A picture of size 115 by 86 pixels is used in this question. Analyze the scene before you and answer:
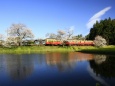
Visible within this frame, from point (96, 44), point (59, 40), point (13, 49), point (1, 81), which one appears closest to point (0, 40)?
point (13, 49)

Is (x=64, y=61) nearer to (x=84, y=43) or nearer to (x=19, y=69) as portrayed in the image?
(x=19, y=69)

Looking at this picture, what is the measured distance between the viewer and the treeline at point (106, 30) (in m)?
135

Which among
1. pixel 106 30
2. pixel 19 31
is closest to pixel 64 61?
A: pixel 19 31

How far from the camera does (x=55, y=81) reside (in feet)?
85.3

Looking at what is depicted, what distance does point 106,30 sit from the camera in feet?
450

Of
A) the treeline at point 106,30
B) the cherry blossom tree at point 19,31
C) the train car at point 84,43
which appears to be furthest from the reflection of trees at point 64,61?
the treeline at point 106,30

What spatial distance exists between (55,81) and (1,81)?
704cm

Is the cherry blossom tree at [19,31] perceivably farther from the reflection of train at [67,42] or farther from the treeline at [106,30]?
the treeline at [106,30]

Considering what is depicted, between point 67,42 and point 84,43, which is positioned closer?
point 67,42

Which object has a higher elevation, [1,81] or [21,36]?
[21,36]

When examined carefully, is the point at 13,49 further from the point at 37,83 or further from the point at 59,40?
the point at 37,83

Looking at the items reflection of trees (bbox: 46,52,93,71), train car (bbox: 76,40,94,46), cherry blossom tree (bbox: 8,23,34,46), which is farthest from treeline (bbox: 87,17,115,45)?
reflection of trees (bbox: 46,52,93,71)

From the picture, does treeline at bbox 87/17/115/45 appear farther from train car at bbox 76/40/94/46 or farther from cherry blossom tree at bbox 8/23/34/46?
cherry blossom tree at bbox 8/23/34/46

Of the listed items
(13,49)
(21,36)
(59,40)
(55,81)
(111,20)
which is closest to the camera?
(55,81)
